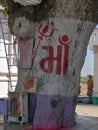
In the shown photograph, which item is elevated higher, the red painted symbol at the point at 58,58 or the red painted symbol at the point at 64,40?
the red painted symbol at the point at 64,40

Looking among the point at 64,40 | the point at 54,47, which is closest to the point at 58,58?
the point at 54,47

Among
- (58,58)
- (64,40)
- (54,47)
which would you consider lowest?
(58,58)

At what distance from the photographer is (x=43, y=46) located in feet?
33.8

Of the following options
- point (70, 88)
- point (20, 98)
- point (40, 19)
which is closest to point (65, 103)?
point (70, 88)

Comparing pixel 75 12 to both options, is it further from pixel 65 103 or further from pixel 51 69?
pixel 65 103

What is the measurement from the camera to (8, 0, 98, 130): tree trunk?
10154 millimetres

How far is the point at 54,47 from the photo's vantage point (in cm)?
1025

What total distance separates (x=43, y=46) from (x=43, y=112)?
5.19 feet

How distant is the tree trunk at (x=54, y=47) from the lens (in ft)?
33.3

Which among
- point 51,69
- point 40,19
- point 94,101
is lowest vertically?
point 94,101

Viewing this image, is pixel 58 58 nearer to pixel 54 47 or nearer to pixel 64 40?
pixel 54 47

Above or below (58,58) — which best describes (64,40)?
above

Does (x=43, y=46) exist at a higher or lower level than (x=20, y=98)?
higher

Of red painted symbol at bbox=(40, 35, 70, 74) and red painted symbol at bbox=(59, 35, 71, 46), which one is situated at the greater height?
red painted symbol at bbox=(59, 35, 71, 46)
